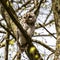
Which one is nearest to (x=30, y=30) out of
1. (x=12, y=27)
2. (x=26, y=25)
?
(x=26, y=25)

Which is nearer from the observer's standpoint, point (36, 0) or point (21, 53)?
point (21, 53)

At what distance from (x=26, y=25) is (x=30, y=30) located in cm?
18

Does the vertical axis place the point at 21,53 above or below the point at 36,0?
below

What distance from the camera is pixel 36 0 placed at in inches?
207

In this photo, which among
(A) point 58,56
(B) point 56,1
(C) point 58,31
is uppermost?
(B) point 56,1

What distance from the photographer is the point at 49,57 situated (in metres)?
4.70

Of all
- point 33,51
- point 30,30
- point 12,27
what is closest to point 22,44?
point 30,30

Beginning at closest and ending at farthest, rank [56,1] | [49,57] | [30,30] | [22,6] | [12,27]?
[56,1]
[12,27]
[49,57]
[30,30]
[22,6]

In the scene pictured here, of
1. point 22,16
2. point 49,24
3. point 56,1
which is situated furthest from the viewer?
point 49,24

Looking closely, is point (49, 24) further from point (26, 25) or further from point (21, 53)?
point (21, 53)

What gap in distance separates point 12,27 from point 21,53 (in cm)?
54

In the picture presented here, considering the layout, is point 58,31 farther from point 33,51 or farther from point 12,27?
point 12,27

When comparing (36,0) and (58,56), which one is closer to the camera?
(58,56)

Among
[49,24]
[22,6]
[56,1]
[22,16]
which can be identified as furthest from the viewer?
[49,24]
